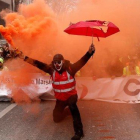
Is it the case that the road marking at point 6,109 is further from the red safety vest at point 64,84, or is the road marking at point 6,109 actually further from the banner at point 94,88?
the red safety vest at point 64,84

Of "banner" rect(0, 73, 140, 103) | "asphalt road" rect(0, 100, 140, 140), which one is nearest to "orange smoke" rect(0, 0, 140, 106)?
"banner" rect(0, 73, 140, 103)

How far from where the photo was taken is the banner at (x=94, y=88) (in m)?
6.41

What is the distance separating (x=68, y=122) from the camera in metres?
4.90

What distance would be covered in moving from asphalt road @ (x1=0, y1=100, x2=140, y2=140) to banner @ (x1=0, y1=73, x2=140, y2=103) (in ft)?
1.09

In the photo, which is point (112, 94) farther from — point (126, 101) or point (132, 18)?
point (132, 18)

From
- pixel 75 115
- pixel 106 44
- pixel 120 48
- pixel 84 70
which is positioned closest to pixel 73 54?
pixel 84 70

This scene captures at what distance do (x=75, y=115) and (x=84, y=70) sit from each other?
2.68m

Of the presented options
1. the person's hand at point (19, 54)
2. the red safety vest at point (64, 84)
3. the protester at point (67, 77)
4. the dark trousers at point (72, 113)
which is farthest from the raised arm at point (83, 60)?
the person's hand at point (19, 54)

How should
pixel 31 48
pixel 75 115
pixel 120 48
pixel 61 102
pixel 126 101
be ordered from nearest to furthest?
pixel 75 115 < pixel 61 102 < pixel 31 48 < pixel 126 101 < pixel 120 48

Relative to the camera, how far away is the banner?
641 centimetres

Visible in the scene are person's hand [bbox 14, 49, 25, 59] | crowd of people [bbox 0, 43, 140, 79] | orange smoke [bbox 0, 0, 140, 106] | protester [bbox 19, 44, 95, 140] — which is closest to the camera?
protester [bbox 19, 44, 95, 140]

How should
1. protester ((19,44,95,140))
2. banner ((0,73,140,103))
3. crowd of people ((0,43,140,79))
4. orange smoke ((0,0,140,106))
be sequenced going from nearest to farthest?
1. protester ((19,44,95,140))
2. orange smoke ((0,0,140,106))
3. banner ((0,73,140,103))
4. crowd of people ((0,43,140,79))

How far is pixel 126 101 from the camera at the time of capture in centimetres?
636

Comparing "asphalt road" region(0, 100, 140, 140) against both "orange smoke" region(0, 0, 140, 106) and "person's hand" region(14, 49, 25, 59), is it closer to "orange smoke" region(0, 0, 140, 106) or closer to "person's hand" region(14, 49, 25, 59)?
"orange smoke" region(0, 0, 140, 106)
